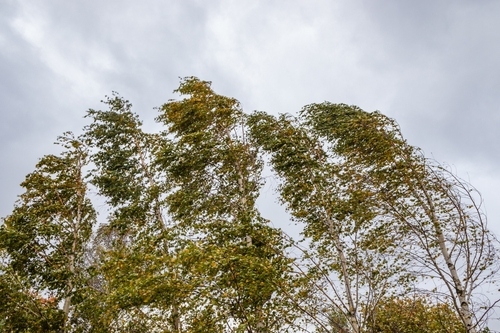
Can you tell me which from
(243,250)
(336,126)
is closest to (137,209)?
(243,250)

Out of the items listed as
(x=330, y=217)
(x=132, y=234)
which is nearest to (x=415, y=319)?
(x=330, y=217)

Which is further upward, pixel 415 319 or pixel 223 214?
pixel 223 214

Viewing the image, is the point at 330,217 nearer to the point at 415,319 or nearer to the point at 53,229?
the point at 415,319

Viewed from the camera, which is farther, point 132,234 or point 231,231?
point 132,234

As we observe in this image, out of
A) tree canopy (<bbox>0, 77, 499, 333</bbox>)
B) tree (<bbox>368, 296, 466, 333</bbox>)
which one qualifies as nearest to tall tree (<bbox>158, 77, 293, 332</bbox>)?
tree canopy (<bbox>0, 77, 499, 333</bbox>)

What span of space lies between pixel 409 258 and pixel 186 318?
662 centimetres

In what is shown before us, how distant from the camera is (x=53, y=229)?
10.1 m

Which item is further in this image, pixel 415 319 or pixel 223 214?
pixel 223 214

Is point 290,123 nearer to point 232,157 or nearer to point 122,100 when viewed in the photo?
point 232,157

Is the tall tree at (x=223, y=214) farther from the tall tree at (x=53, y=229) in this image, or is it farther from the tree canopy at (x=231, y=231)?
the tall tree at (x=53, y=229)

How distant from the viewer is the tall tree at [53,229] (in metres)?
9.66

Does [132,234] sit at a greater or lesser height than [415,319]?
greater

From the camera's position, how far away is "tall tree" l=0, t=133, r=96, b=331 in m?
9.66

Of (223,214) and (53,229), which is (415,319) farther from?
(53,229)
